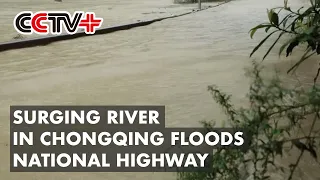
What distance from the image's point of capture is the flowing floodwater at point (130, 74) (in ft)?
10.5

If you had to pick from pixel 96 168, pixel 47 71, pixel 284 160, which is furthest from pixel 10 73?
pixel 284 160

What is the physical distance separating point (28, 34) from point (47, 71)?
126 inches

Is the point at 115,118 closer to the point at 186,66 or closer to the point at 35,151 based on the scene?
the point at 35,151
